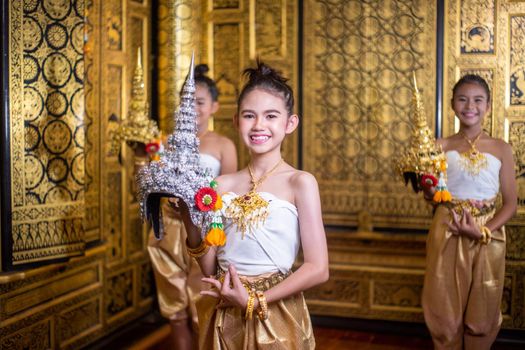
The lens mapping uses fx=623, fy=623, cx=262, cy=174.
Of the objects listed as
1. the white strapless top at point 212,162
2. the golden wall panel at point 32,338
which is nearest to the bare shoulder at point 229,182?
the white strapless top at point 212,162

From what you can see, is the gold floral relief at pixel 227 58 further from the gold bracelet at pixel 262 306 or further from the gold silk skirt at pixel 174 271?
the gold bracelet at pixel 262 306

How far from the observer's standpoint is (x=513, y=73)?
4.39 meters

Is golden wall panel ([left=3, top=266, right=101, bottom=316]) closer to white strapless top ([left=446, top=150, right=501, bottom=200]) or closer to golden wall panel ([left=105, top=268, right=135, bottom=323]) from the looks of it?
golden wall panel ([left=105, top=268, right=135, bottom=323])

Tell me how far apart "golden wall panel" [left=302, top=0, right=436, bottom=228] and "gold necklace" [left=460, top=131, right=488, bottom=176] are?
38.1 inches

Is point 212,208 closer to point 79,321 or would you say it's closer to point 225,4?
point 79,321

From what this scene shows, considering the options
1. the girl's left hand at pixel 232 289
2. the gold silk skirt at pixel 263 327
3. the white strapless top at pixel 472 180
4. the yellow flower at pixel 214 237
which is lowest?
the gold silk skirt at pixel 263 327

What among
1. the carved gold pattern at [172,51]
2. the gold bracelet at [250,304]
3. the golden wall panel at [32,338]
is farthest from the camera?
the carved gold pattern at [172,51]

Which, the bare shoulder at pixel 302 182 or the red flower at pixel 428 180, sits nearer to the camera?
the bare shoulder at pixel 302 182

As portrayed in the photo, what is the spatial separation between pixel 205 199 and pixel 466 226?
212 cm

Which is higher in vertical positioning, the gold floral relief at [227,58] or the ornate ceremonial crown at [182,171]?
the gold floral relief at [227,58]

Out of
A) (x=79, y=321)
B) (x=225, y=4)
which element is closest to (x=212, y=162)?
(x=79, y=321)

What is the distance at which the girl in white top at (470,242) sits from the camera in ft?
11.5

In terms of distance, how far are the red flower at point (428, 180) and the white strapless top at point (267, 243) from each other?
156cm

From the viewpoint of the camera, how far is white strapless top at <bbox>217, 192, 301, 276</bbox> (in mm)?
2004
